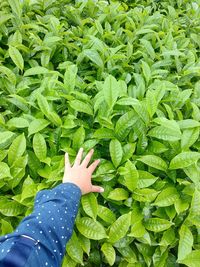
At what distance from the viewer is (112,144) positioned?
165cm

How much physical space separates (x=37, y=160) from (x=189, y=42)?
4.79 feet

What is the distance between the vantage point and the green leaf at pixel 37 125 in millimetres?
1685

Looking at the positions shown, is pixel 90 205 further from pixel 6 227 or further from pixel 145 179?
pixel 6 227

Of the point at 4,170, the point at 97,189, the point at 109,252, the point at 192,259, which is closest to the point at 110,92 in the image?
the point at 97,189

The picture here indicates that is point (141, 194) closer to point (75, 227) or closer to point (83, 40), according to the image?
point (75, 227)

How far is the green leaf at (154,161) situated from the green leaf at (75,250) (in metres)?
0.45

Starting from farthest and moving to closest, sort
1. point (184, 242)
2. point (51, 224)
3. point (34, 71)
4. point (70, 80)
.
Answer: point (34, 71) → point (70, 80) → point (184, 242) → point (51, 224)

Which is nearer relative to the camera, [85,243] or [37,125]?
[85,243]

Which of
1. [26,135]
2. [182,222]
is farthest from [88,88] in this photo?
[182,222]

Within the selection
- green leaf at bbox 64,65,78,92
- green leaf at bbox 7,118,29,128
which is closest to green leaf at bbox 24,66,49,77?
green leaf at bbox 64,65,78,92

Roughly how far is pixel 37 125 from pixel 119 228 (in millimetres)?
617

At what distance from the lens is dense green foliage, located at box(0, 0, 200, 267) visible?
1556 mm

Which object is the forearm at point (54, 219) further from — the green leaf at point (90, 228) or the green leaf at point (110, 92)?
the green leaf at point (110, 92)

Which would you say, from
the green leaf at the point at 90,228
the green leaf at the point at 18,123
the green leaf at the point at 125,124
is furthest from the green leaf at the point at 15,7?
the green leaf at the point at 90,228
